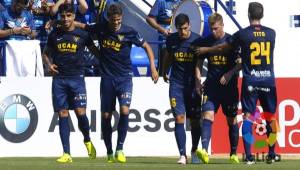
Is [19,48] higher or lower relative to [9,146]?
higher

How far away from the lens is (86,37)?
1820 centimetres

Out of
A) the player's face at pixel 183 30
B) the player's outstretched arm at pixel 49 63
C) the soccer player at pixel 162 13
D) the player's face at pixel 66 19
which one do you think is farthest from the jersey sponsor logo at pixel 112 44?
the soccer player at pixel 162 13

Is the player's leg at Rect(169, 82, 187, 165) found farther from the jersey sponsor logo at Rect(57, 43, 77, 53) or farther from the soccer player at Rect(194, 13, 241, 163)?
the jersey sponsor logo at Rect(57, 43, 77, 53)

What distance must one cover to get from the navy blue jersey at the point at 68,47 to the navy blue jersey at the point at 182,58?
53.2 inches

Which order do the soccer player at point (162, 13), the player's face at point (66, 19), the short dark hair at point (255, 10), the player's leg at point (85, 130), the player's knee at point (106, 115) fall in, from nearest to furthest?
the short dark hair at point (255, 10) < the player's face at point (66, 19) < the player's knee at point (106, 115) < the player's leg at point (85, 130) < the soccer player at point (162, 13)

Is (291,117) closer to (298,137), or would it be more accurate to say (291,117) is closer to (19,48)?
(298,137)

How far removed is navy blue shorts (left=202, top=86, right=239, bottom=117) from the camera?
17.6 meters

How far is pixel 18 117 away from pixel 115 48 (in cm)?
383

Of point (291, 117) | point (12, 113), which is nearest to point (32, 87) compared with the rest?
point (12, 113)

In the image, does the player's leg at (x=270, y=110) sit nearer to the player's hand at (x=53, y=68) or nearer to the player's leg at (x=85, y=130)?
the player's leg at (x=85, y=130)

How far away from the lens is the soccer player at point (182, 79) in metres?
17.9

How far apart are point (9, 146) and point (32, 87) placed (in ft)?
3.85

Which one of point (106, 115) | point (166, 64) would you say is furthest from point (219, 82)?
point (106, 115)

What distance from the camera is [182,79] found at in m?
18.0
